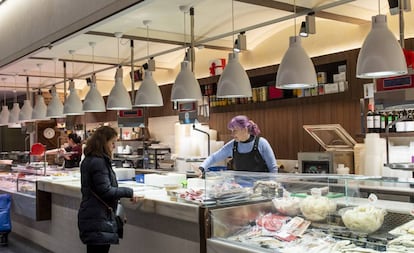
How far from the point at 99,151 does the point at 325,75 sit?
3.95m

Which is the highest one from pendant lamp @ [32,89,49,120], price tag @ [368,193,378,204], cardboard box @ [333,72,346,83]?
cardboard box @ [333,72,346,83]

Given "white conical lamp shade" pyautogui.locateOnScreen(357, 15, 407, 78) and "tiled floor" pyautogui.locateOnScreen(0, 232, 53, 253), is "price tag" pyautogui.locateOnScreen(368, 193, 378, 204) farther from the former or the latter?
"tiled floor" pyautogui.locateOnScreen(0, 232, 53, 253)

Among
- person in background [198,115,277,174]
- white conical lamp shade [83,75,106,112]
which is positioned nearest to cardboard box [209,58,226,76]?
white conical lamp shade [83,75,106,112]

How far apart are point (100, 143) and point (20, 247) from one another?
3537 millimetres

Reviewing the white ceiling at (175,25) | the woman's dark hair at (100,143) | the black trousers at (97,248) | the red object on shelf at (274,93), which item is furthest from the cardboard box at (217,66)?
the black trousers at (97,248)

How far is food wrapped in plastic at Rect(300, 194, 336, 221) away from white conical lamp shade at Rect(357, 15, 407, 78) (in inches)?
34.5

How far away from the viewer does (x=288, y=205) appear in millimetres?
3012

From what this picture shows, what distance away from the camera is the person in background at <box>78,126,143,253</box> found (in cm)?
378

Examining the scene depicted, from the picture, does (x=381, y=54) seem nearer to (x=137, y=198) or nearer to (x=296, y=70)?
(x=296, y=70)

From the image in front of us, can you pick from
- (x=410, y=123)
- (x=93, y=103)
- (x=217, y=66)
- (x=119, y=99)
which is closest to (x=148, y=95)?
(x=119, y=99)

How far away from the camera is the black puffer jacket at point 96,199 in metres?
3.78

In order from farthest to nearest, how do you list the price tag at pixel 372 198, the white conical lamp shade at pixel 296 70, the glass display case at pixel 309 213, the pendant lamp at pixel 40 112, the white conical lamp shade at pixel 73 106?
the pendant lamp at pixel 40 112, the white conical lamp shade at pixel 73 106, the white conical lamp shade at pixel 296 70, the price tag at pixel 372 198, the glass display case at pixel 309 213

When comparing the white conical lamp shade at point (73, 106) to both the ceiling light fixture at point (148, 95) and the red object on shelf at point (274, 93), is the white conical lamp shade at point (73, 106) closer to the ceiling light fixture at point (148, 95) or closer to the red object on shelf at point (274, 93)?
the ceiling light fixture at point (148, 95)

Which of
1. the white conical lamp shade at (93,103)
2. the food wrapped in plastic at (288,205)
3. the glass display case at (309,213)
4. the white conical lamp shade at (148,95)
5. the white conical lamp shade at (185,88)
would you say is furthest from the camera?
the white conical lamp shade at (93,103)
